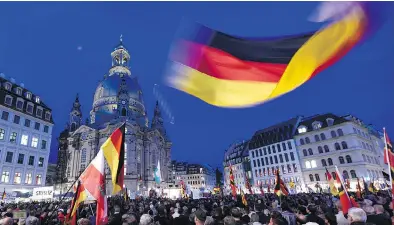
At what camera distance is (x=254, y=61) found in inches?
264

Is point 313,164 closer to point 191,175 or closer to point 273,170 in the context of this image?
point 273,170

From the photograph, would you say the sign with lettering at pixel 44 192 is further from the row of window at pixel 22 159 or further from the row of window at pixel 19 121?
the row of window at pixel 19 121

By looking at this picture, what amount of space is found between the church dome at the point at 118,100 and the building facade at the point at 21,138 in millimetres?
30605

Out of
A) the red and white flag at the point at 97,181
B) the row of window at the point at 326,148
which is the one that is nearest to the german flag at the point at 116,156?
the red and white flag at the point at 97,181

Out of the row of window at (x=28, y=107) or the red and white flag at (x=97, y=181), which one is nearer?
the red and white flag at (x=97, y=181)

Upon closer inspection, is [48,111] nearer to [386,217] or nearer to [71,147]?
[71,147]

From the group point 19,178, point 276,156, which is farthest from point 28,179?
point 276,156

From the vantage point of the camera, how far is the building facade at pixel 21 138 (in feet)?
126

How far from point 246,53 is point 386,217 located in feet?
17.7

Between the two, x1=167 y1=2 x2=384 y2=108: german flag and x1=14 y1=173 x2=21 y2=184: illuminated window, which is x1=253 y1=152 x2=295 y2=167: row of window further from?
x1=167 y1=2 x2=384 y2=108: german flag

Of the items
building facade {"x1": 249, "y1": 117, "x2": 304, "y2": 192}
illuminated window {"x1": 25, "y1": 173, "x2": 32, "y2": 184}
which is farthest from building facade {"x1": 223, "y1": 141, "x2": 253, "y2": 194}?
illuminated window {"x1": 25, "y1": 173, "x2": 32, "y2": 184}

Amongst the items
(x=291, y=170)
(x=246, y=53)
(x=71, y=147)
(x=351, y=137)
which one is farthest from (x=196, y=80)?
(x=71, y=147)

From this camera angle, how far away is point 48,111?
47.6 meters

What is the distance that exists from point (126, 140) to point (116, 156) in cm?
6181
